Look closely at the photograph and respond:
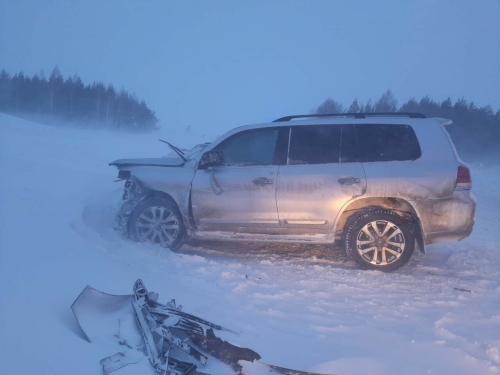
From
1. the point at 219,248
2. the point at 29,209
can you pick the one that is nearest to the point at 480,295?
the point at 219,248

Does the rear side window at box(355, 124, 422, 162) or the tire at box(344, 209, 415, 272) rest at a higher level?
the rear side window at box(355, 124, 422, 162)

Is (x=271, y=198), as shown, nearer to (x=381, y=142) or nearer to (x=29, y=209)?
(x=381, y=142)

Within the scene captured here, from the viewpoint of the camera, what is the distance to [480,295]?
4641 mm

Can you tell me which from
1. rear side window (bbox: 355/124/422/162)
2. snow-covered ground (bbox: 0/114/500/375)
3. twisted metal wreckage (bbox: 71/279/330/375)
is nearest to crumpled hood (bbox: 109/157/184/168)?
snow-covered ground (bbox: 0/114/500/375)

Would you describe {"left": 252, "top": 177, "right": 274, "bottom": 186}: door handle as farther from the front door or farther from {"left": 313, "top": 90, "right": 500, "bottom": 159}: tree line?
{"left": 313, "top": 90, "right": 500, "bottom": 159}: tree line

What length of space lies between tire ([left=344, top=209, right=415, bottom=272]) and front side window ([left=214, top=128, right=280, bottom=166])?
142cm

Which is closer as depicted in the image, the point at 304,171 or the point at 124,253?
the point at 124,253

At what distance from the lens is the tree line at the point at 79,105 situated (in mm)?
14664

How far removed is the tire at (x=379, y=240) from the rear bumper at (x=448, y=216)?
0.80ft

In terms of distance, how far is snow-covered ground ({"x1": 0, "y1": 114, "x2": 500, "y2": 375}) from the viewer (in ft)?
8.95

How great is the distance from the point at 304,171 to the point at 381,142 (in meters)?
1.07

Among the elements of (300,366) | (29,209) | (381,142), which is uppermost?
(381,142)

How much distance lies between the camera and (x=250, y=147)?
573cm

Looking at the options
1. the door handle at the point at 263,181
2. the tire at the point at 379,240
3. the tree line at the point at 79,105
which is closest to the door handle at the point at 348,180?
the tire at the point at 379,240
